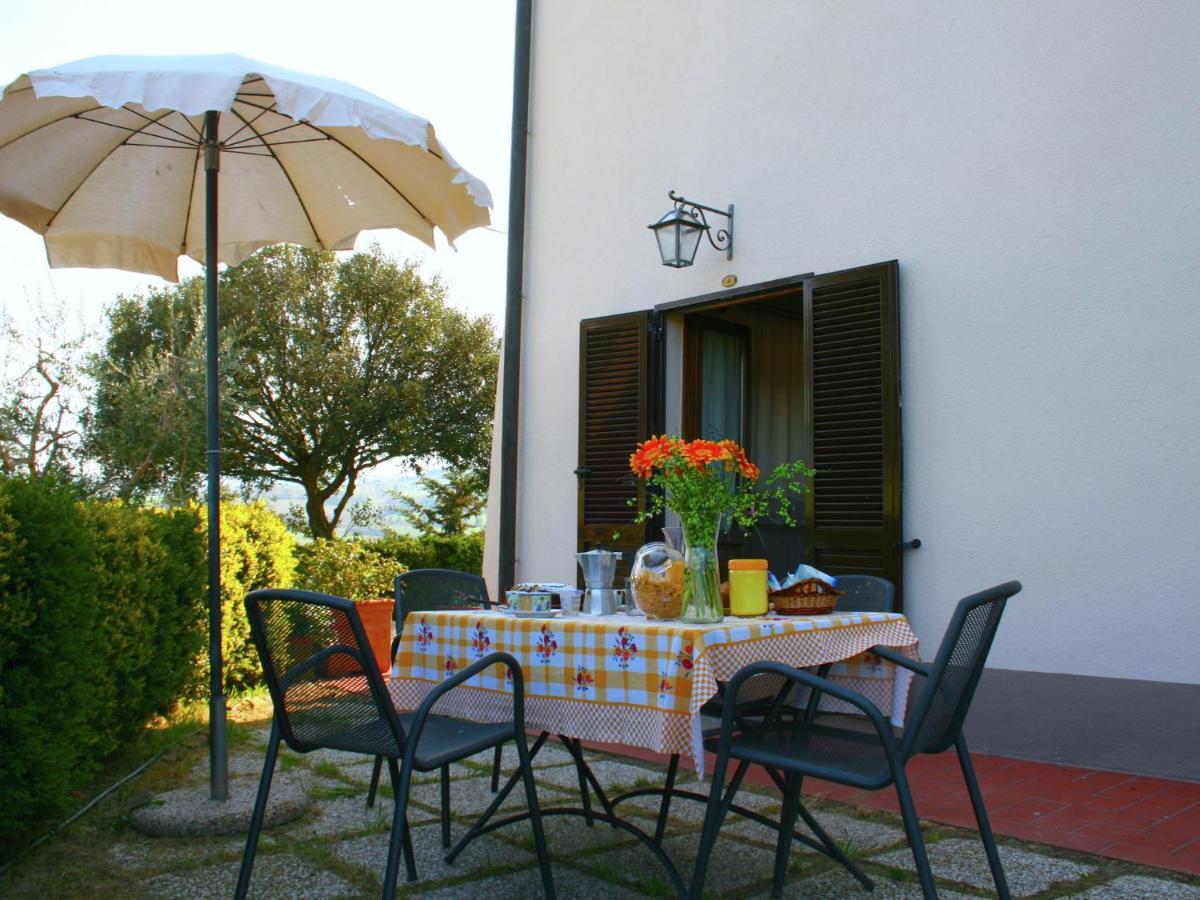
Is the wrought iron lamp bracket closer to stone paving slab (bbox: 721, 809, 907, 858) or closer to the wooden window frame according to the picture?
the wooden window frame

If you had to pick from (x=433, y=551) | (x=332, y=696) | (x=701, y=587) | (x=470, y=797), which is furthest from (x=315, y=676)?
(x=433, y=551)

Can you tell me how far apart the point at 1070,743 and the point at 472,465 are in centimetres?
1177

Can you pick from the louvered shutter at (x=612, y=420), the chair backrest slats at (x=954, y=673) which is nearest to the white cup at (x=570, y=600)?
the chair backrest slats at (x=954, y=673)

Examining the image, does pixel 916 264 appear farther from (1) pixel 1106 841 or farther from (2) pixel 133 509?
(2) pixel 133 509

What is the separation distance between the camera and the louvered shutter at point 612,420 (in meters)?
6.04

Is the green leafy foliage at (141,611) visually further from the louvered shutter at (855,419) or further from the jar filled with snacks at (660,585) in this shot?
→ the louvered shutter at (855,419)

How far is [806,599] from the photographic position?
302 cm

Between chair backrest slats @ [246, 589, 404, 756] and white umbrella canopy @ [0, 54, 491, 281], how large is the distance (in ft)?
5.25

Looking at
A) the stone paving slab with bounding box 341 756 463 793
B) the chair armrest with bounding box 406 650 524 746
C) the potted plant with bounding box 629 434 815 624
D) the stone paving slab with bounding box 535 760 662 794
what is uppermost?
the potted plant with bounding box 629 434 815 624

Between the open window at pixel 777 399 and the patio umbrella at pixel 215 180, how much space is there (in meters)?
1.96

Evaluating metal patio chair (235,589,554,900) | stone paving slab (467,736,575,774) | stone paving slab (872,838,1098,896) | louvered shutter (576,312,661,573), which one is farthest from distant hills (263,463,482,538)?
metal patio chair (235,589,554,900)

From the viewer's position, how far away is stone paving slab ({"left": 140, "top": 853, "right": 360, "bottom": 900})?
2879 mm

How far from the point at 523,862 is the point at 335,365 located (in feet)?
37.8

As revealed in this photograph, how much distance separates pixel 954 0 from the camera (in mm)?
4859
